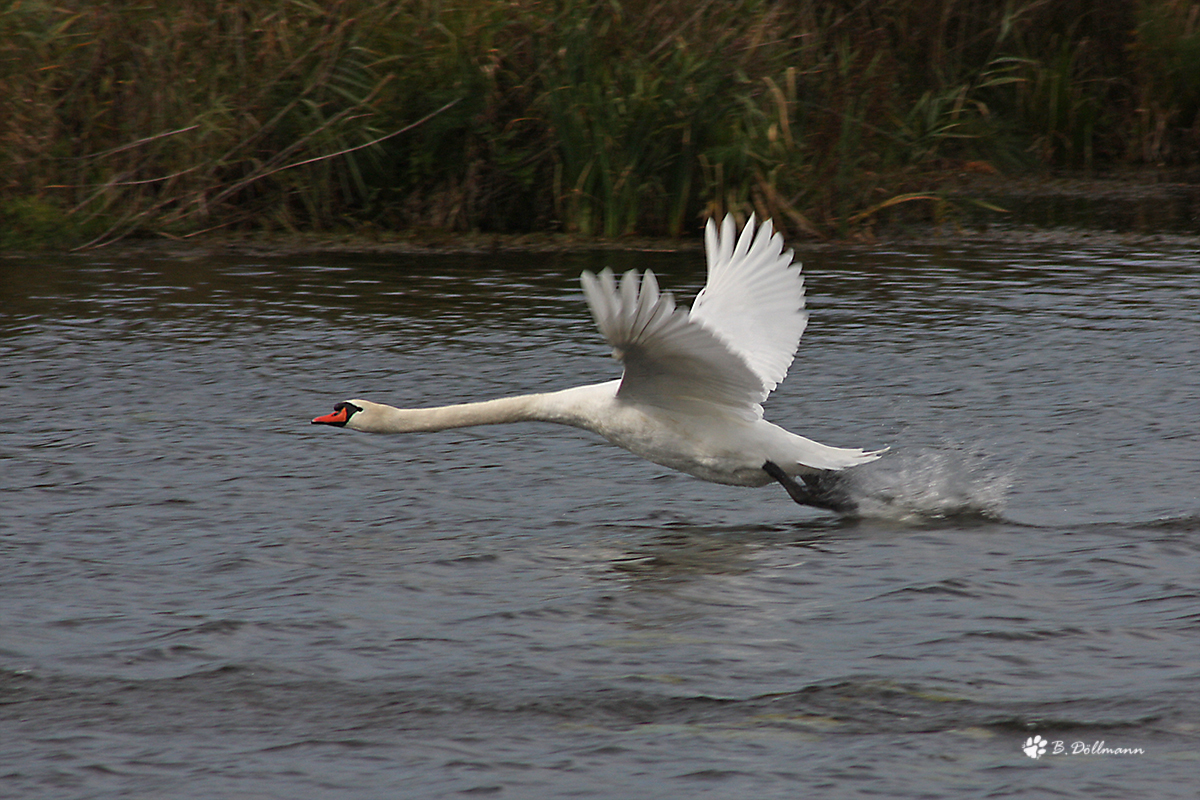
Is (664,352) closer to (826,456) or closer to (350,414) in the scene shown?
(826,456)

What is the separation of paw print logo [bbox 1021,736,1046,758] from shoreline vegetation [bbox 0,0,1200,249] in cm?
842

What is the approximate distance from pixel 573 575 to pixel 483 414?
40.0 inches

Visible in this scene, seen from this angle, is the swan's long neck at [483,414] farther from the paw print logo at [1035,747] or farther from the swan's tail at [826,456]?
the paw print logo at [1035,747]

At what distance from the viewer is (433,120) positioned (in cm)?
1309

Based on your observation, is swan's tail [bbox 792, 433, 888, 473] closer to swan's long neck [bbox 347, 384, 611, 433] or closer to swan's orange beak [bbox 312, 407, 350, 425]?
swan's long neck [bbox 347, 384, 611, 433]

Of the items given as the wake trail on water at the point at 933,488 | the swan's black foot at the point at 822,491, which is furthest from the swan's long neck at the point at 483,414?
the wake trail on water at the point at 933,488

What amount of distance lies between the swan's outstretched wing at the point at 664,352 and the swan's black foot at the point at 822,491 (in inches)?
12.7

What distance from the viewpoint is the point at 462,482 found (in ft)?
23.8

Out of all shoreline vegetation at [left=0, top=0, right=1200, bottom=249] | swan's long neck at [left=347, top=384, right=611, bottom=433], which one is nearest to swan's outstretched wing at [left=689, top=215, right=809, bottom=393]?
swan's long neck at [left=347, top=384, right=611, bottom=433]

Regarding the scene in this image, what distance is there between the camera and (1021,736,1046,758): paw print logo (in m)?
4.30

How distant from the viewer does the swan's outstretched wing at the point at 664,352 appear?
211 inches

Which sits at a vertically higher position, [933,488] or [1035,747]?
[933,488]

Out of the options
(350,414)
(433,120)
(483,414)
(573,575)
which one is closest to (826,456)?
(573,575)

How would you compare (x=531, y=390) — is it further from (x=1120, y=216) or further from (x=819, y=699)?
(x=1120, y=216)
